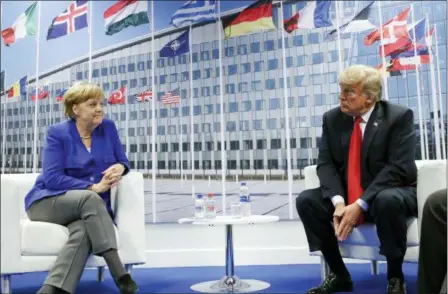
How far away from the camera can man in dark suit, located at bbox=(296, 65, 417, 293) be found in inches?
78.2

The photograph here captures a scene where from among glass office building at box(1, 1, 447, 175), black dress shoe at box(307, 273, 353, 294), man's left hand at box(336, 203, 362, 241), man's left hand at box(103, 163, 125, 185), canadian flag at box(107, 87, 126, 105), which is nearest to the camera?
man's left hand at box(336, 203, 362, 241)

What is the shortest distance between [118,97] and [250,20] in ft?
4.27

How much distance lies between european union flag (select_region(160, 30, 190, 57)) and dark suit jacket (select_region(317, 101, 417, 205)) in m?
2.03

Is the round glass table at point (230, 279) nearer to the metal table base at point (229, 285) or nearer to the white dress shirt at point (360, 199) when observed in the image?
the metal table base at point (229, 285)

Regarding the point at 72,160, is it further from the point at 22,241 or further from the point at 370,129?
the point at 370,129

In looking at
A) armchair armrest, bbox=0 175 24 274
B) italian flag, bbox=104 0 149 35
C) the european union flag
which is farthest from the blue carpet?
italian flag, bbox=104 0 149 35

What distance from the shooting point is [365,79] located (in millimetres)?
2148

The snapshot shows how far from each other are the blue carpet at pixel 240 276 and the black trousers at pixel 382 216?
1.15 feet

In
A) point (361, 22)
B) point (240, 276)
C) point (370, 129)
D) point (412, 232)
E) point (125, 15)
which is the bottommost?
point (240, 276)

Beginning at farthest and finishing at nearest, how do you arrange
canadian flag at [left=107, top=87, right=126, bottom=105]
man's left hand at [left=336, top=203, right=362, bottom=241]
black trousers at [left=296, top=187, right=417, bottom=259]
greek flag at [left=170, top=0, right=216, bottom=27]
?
greek flag at [left=170, top=0, right=216, bottom=27] < canadian flag at [left=107, top=87, right=126, bottom=105] < man's left hand at [left=336, top=203, right=362, bottom=241] < black trousers at [left=296, top=187, right=417, bottom=259]

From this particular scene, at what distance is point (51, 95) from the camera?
13.4ft

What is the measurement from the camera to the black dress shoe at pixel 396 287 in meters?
1.89

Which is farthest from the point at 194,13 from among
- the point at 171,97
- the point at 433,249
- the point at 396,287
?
the point at 433,249

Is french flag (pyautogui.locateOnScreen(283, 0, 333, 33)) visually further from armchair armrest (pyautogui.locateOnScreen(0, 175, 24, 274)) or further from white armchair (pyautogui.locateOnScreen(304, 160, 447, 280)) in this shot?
armchair armrest (pyautogui.locateOnScreen(0, 175, 24, 274))
